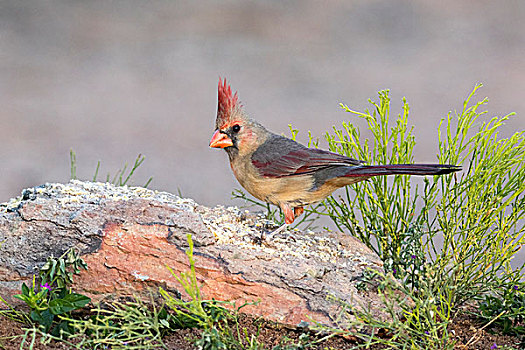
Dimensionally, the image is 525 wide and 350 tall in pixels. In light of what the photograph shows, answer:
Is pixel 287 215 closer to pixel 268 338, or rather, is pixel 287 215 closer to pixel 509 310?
pixel 268 338

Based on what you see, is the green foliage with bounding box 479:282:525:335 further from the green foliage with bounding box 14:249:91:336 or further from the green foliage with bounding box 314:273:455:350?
the green foliage with bounding box 14:249:91:336

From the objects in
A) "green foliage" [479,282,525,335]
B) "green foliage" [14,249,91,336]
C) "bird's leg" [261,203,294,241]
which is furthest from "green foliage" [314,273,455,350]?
"green foliage" [14,249,91,336]

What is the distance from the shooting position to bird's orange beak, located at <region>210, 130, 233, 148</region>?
2.11 metres

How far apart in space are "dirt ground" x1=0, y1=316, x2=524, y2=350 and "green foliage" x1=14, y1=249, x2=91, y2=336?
56mm

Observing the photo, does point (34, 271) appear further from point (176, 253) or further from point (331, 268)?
point (331, 268)

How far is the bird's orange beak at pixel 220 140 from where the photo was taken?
2114 mm

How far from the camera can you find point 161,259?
5.74ft

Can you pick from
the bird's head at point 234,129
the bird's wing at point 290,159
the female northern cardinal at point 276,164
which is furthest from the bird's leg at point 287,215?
the bird's head at point 234,129

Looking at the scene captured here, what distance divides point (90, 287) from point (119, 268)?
10 cm

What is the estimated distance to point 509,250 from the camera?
A: 2.00m

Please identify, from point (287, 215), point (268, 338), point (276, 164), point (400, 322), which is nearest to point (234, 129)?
point (276, 164)

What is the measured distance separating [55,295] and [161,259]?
0.29m

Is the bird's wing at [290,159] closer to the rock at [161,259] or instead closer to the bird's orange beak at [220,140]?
the bird's orange beak at [220,140]

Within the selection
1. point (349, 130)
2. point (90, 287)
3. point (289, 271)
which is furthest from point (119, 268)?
point (349, 130)
